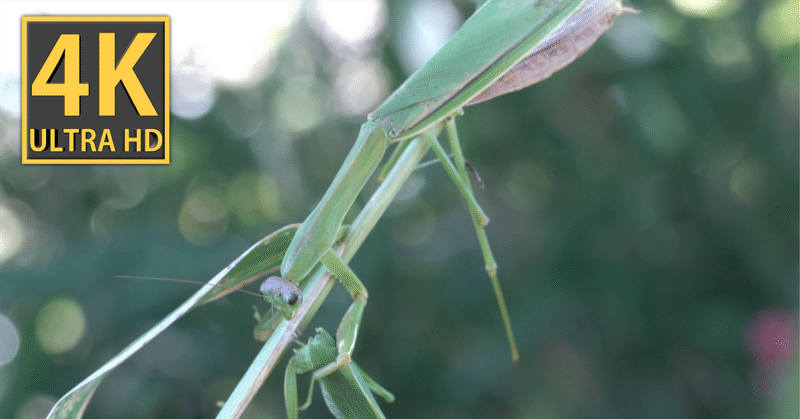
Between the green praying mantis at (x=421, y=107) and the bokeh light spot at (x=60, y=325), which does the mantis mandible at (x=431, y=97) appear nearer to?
the green praying mantis at (x=421, y=107)

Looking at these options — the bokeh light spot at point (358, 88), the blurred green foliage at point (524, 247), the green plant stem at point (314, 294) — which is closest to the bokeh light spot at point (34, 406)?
the blurred green foliage at point (524, 247)

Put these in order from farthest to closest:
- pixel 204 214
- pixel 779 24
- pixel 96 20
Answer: pixel 204 214, pixel 779 24, pixel 96 20

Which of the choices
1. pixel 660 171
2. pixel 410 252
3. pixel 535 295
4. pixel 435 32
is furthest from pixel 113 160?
pixel 660 171

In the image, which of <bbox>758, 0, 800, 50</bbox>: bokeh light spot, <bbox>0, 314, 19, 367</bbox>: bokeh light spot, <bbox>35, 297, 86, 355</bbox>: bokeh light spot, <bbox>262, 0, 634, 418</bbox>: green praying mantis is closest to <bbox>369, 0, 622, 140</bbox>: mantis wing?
<bbox>262, 0, 634, 418</bbox>: green praying mantis

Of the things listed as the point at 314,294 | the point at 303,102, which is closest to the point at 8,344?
the point at 303,102

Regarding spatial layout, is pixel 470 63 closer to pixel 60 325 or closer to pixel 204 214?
pixel 204 214

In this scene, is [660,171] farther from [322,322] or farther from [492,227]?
[322,322]
